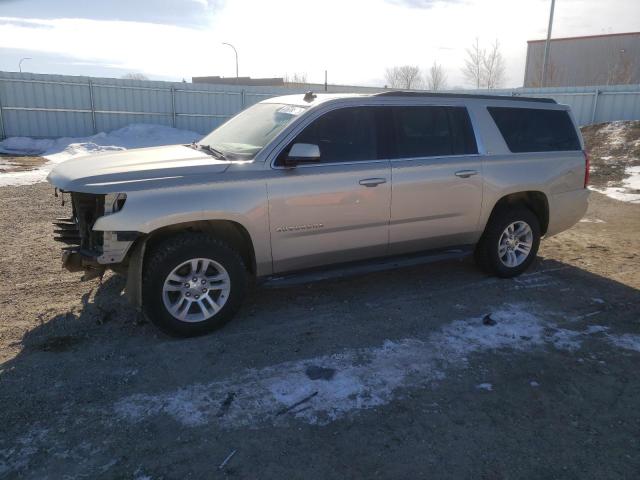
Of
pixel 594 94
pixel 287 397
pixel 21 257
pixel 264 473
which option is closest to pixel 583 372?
pixel 287 397

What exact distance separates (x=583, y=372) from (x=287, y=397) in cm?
219

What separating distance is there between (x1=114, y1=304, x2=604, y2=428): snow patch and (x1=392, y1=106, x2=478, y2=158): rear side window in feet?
5.72

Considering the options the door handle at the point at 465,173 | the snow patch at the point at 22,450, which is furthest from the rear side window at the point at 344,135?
the snow patch at the point at 22,450

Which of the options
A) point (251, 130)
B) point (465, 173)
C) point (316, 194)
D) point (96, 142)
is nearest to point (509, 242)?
point (465, 173)

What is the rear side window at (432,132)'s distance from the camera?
194 inches

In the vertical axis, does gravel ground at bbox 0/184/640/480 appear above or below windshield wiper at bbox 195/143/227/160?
below

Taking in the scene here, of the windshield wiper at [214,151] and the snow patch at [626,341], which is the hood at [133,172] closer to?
the windshield wiper at [214,151]

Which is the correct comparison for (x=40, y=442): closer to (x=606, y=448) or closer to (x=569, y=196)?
(x=606, y=448)

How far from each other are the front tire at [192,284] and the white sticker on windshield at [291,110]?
138 centimetres

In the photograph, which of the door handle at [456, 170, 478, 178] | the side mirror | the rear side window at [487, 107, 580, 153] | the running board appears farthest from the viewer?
the rear side window at [487, 107, 580, 153]

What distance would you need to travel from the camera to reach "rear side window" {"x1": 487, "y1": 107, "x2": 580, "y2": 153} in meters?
5.58

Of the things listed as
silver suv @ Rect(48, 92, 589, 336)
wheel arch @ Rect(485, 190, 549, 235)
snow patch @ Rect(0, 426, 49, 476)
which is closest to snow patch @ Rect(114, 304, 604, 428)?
snow patch @ Rect(0, 426, 49, 476)

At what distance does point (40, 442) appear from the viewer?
2900mm

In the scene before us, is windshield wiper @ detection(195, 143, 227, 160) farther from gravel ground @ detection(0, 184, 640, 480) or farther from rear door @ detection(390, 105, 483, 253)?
rear door @ detection(390, 105, 483, 253)
